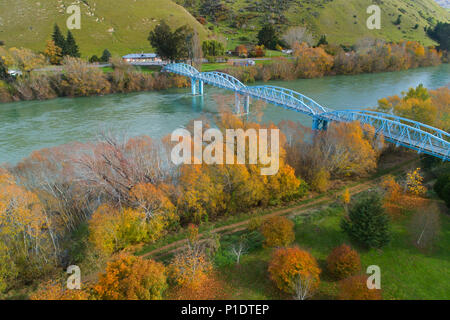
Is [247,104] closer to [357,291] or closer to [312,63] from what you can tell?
[312,63]

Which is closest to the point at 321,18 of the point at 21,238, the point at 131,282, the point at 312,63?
the point at 312,63

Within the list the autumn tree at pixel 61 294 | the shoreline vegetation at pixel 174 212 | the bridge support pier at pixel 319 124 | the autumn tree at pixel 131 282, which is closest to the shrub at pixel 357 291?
the shoreline vegetation at pixel 174 212

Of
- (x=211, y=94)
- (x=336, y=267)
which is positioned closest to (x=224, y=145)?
(x=336, y=267)

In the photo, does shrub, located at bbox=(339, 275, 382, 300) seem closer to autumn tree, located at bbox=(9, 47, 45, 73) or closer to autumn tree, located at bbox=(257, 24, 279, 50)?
autumn tree, located at bbox=(9, 47, 45, 73)

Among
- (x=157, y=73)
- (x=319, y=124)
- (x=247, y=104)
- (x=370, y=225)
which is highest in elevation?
(x=157, y=73)

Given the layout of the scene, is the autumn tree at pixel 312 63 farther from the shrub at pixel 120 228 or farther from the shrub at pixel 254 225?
the shrub at pixel 120 228

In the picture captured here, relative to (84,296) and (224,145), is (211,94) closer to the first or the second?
(224,145)

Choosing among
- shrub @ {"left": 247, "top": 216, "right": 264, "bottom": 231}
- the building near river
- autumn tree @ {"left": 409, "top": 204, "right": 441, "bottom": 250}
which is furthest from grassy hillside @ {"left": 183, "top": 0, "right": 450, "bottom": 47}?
autumn tree @ {"left": 409, "top": 204, "right": 441, "bottom": 250}
